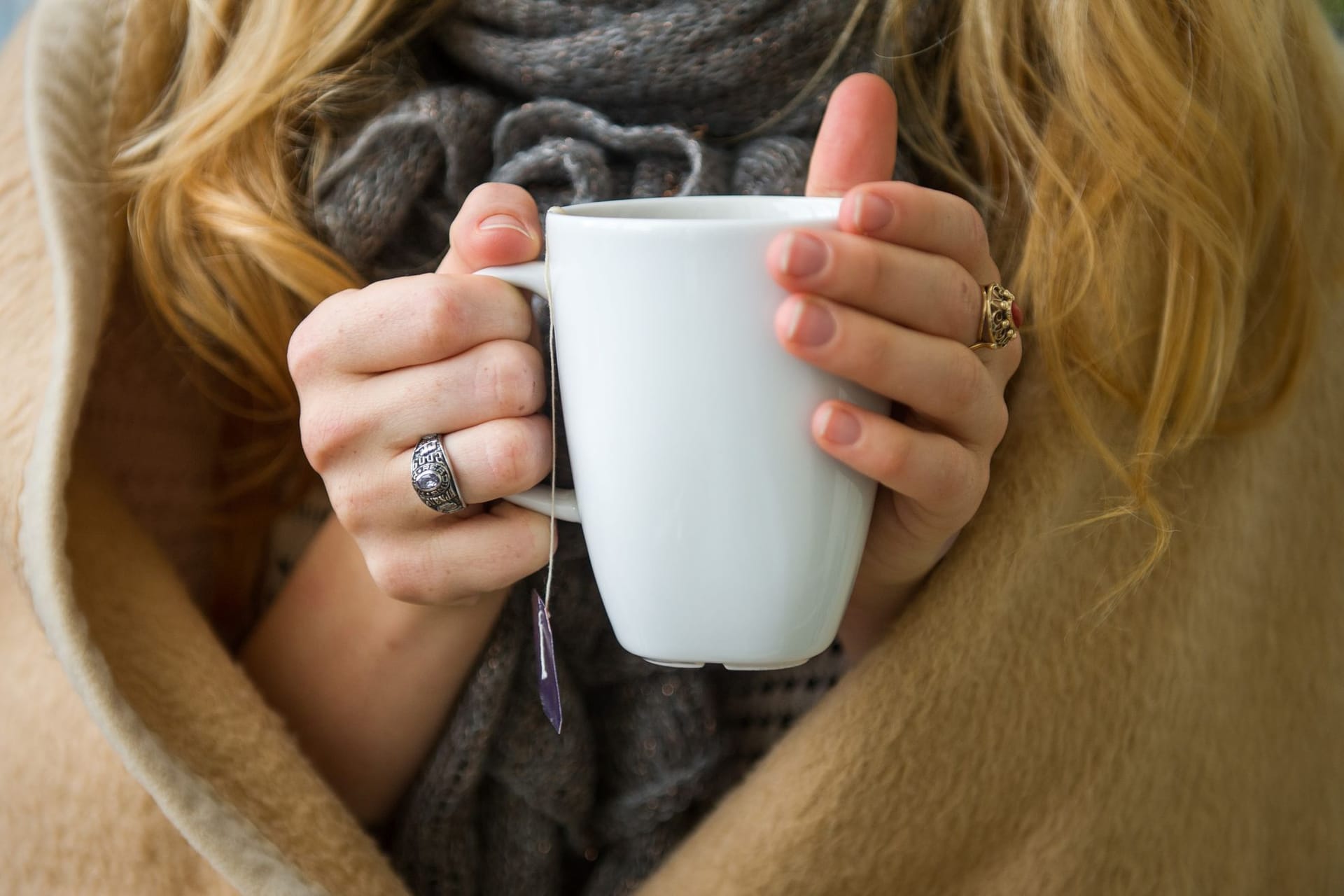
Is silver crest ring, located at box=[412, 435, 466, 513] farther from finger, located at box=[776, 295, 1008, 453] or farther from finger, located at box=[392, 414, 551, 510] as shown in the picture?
finger, located at box=[776, 295, 1008, 453]

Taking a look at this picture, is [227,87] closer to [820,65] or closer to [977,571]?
[820,65]

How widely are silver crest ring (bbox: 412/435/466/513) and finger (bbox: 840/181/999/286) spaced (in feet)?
0.66

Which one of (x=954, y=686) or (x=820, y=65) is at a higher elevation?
(x=820, y=65)

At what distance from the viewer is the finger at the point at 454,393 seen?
0.45 metres

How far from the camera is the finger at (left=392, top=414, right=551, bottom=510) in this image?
44cm

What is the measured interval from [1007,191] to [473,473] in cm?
38

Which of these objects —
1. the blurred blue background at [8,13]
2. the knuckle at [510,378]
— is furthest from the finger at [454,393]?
the blurred blue background at [8,13]

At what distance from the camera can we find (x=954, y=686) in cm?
57

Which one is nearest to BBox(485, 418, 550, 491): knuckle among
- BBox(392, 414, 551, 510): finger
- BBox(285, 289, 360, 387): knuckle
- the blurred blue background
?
BBox(392, 414, 551, 510): finger

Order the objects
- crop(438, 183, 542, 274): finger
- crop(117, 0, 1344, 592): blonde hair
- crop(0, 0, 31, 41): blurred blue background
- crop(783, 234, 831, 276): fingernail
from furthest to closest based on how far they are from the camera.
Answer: crop(0, 0, 31, 41): blurred blue background, crop(117, 0, 1344, 592): blonde hair, crop(438, 183, 542, 274): finger, crop(783, 234, 831, 276): fingernail

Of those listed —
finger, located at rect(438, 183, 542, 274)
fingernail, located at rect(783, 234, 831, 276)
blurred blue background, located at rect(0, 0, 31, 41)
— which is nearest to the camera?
fingernail, located at rect(783, 234, 831, 276)

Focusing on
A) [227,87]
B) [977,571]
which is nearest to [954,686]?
[977,571]

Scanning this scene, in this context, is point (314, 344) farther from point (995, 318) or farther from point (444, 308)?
point (995, 318)

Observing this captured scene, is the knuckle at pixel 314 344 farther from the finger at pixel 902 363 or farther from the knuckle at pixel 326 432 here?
the finger at pixel 902 363
